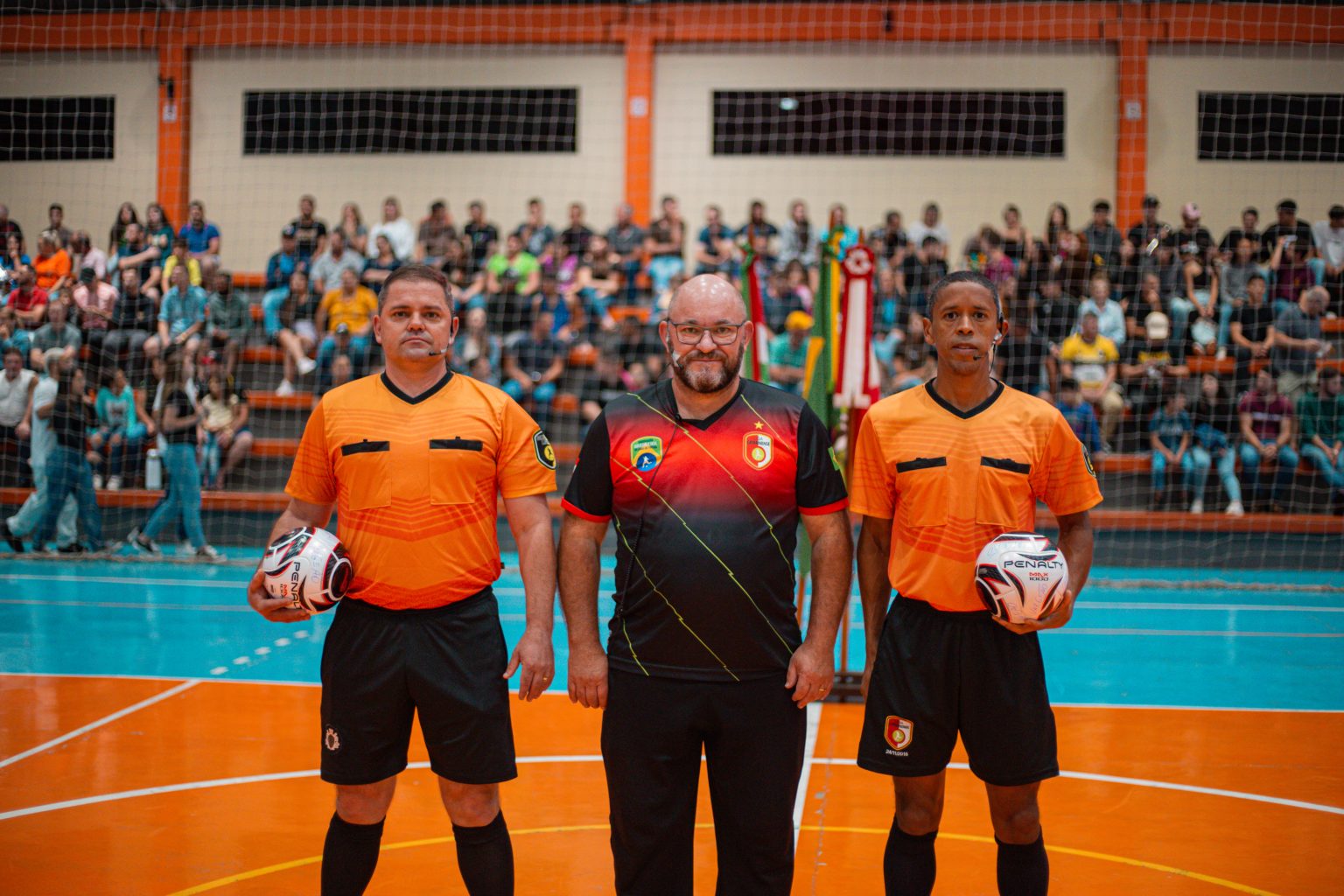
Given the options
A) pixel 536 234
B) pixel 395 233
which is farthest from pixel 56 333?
pixel 536 234

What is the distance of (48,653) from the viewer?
935 centimetres

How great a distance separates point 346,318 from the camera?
1677cm

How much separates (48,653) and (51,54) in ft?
46.4

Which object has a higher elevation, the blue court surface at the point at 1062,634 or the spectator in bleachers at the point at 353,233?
the spectator in bleachers at the point at 353,233

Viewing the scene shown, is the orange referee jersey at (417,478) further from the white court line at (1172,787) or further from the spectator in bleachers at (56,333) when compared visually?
the spectator in bleachers at (56,333)

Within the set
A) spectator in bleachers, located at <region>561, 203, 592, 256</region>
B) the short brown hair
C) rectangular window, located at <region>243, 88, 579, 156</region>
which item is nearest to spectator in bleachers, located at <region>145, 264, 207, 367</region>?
spectator in bleachers, located at <region>561, 203, 592, 256</region>

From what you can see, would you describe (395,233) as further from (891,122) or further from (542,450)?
(542,450)

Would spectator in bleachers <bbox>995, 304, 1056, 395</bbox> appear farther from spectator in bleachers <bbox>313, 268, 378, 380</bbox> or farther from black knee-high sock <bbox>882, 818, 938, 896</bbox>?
black knee-high sock <bbox>882, 818, 938, 896</bbox>

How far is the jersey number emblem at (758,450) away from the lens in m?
3.80

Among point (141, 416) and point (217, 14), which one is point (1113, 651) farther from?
point (217, 14)

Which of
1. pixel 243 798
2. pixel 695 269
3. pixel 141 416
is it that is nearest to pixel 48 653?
pixel 243 798

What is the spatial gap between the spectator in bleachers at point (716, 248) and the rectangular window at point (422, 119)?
159 inches

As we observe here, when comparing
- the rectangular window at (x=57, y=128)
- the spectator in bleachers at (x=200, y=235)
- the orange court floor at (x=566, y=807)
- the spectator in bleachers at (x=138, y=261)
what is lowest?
the orange court floor at (x=566, y=807)

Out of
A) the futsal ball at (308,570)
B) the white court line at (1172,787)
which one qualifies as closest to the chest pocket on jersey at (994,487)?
the futsal ball at (308,570)
